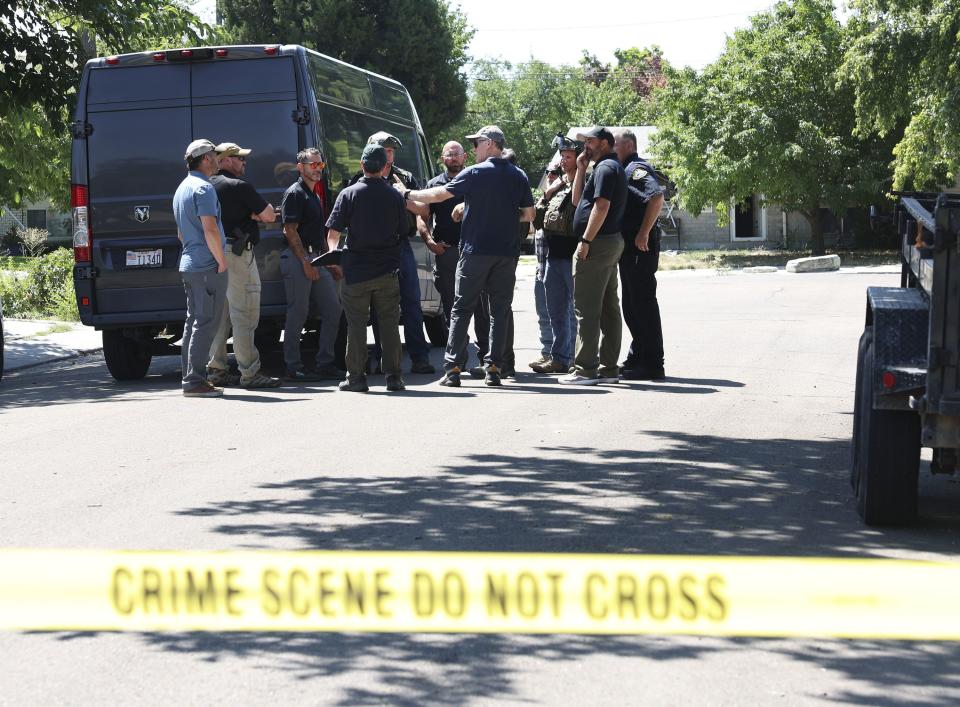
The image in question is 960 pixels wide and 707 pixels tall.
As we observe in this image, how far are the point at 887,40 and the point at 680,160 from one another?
1063cm

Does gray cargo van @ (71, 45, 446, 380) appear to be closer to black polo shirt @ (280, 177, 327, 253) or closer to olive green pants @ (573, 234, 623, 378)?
black polo shirt @ (280, 177, 327, 253)

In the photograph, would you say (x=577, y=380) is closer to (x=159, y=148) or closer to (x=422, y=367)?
(x=422, y=367)

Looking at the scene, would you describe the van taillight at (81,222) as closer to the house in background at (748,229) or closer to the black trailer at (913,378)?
the black trailer at (913,378)

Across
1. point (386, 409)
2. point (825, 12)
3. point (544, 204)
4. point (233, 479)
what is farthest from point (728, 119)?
point (233, 479)

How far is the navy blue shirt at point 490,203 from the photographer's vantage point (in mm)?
11398

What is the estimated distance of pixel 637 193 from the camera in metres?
11.7

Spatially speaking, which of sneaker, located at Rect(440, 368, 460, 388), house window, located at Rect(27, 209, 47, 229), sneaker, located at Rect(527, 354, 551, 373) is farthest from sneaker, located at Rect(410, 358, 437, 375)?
house window, located at Rect(27, 209, 47, 229)

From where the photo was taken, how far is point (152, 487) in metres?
7.53

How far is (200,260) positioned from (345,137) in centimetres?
246

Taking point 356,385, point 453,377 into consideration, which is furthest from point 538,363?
point 356,385

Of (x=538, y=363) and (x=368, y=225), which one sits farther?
(x=538, y=363)

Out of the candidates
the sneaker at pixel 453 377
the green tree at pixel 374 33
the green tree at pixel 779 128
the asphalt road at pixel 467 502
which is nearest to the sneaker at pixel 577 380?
the asphalt road at pixel 467 502

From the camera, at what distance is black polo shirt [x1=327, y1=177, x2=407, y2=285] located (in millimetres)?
11195

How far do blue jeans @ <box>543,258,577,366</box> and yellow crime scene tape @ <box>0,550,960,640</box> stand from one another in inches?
271
